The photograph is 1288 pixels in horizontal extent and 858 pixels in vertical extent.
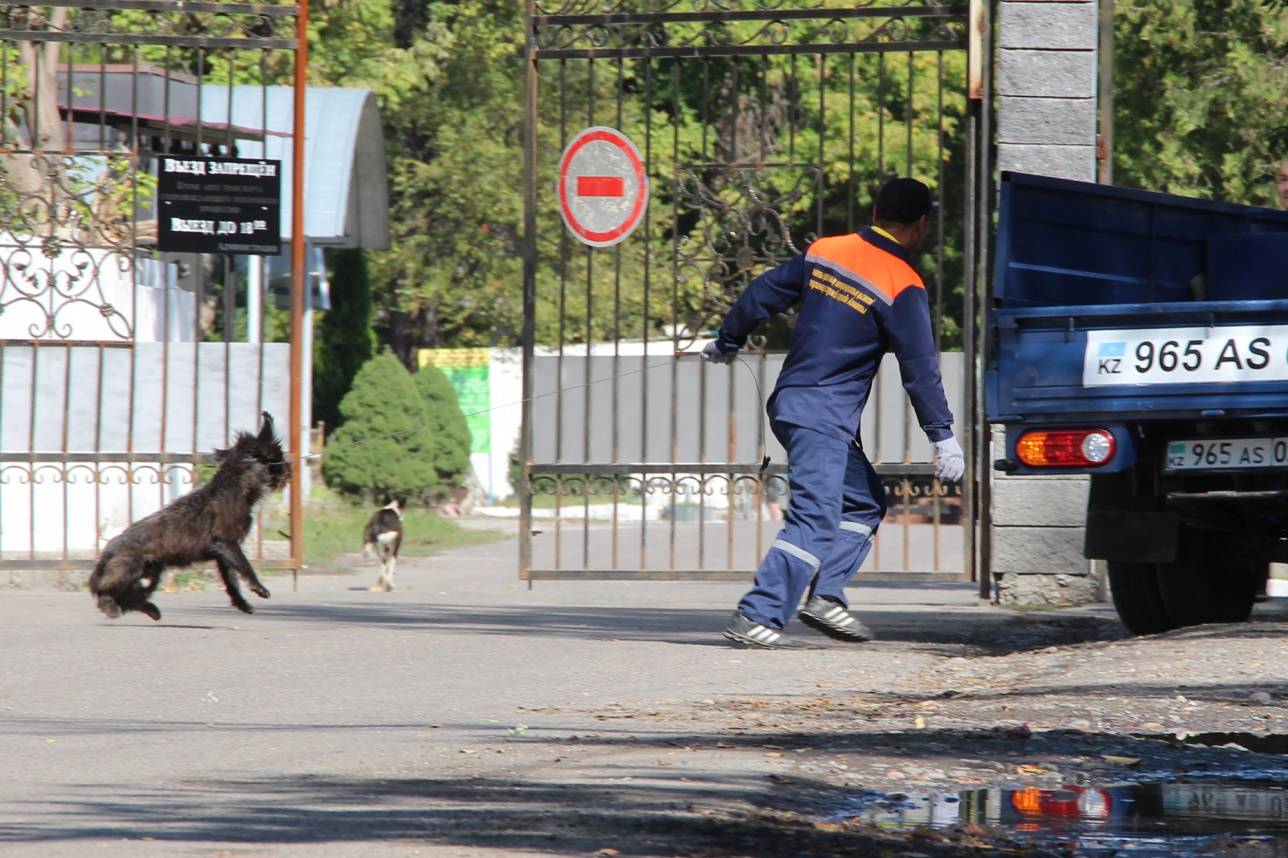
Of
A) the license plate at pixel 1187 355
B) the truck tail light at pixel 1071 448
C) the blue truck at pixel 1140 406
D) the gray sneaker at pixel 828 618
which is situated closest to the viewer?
the license plate at pixel 1187 355

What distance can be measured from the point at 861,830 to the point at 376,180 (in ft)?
83.6

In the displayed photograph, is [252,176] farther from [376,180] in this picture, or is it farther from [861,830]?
[376,180]

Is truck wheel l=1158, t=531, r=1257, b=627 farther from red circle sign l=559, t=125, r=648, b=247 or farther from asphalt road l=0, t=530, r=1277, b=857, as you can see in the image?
red circle sign l=559, t=125, r=648, b=247

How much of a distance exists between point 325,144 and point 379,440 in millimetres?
4181

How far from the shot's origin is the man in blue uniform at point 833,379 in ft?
28.8

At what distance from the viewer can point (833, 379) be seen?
888cm

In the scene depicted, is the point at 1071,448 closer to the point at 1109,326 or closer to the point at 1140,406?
the point at 1140,406

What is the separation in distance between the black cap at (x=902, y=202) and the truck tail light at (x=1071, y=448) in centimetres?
110

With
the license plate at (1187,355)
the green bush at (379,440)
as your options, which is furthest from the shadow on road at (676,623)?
the green bush at (379,440)

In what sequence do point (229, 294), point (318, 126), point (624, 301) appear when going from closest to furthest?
point (229, 294)
point (318, 126)
point (624, 301)

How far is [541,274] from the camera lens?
3341cm

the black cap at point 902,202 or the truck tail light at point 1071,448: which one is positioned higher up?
the black cap at point 902,202

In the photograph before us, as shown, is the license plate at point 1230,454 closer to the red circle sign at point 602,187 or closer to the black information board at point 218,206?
the red circle sign at point 602,187

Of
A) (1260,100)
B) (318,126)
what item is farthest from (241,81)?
(1260,100)
